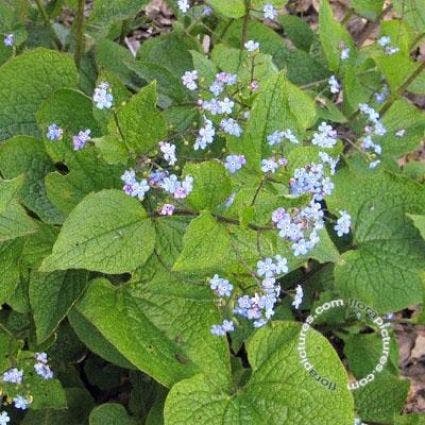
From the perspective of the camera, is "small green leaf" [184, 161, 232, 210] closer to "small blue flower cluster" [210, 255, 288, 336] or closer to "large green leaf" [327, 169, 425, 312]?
"small blue flower cluster" [210, 255, 288, 336]

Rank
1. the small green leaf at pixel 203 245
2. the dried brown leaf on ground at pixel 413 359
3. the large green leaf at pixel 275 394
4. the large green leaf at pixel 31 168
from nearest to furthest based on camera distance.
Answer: the small green leaf at pixel 203 245
the large green leaf at pixel 275 394
the large green leaf at pixel 31 168
the dried brown leaf on ground at pixel 413 359

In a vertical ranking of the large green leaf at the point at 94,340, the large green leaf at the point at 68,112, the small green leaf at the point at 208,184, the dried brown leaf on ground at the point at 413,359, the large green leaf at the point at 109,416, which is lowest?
the dried brown leaf on ground at the point at 413,359

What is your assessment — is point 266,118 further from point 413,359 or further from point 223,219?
point 413,359

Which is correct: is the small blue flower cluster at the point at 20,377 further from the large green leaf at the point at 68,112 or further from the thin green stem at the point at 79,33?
the thin green stem at the point at 79,33

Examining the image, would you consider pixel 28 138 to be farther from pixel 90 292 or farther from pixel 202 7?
pixel 202 7

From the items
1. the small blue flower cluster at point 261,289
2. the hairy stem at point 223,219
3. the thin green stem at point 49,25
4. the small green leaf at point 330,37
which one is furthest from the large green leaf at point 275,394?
the thin green stem at point 49,25

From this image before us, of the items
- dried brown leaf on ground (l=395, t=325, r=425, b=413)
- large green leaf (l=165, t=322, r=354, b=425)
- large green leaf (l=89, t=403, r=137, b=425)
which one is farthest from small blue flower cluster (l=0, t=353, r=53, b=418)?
dried brown leaf on ground (l=395, t=325, r=425, b=413)

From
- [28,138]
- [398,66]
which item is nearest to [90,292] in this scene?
[28,138]
